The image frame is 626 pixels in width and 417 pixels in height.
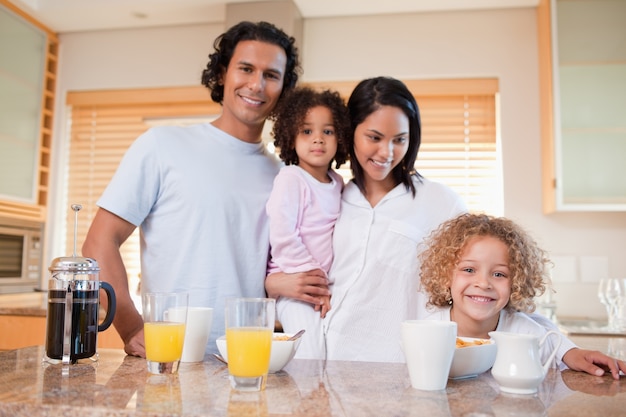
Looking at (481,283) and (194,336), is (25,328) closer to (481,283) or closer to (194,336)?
(194,336)

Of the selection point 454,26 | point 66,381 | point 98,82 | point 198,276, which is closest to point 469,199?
point 454,26

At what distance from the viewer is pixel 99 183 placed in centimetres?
334

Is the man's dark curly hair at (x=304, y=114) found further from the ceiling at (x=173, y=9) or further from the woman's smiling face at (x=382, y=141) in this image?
the ceiling at (x=173, y=9)

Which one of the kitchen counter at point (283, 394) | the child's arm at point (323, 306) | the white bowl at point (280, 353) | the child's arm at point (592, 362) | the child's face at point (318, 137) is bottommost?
the kitchen counter at point (283, 394)

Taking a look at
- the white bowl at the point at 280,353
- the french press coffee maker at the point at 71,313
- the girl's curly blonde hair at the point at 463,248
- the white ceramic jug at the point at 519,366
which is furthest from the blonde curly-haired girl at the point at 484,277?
the french press coffee maker at the point at 71,313

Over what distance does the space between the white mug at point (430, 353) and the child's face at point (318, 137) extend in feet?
2.61

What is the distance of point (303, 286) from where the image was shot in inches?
56.6

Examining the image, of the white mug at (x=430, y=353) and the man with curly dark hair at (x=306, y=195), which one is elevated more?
the man with curly dark hair at (x=306, y=195)

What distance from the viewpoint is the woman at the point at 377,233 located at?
1411mm

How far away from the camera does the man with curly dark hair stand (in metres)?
1.47

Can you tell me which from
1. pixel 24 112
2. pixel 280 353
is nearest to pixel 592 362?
pixel 280 353

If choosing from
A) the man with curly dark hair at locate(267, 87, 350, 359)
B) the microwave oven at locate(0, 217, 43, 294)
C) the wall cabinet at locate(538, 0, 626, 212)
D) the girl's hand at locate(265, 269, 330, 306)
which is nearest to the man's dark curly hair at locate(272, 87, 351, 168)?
the man with curly dark hair at locate(267, 87, 350, 359)

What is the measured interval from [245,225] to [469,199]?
1.75 meters

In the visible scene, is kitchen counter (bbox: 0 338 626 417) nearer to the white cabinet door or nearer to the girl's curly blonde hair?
the girl's curly blonde hair
